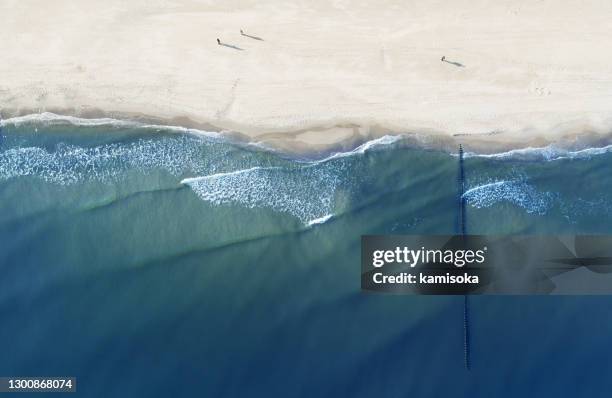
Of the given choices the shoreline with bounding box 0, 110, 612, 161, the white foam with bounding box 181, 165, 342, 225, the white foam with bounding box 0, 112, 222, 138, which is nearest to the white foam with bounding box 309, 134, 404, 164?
the shoreline with bounding box 0, 110, 612, 161

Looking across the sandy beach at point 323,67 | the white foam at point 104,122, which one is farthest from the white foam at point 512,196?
the white foam at point 104,122

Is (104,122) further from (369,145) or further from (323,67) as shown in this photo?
(369,145)

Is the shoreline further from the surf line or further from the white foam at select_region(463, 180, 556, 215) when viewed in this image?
the white foam at select_region(463, 180, 556, 215)

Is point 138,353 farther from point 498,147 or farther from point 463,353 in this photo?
point 498,147

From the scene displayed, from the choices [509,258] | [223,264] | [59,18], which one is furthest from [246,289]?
[59,18]

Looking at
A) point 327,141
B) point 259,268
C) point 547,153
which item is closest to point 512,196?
point 547,153
